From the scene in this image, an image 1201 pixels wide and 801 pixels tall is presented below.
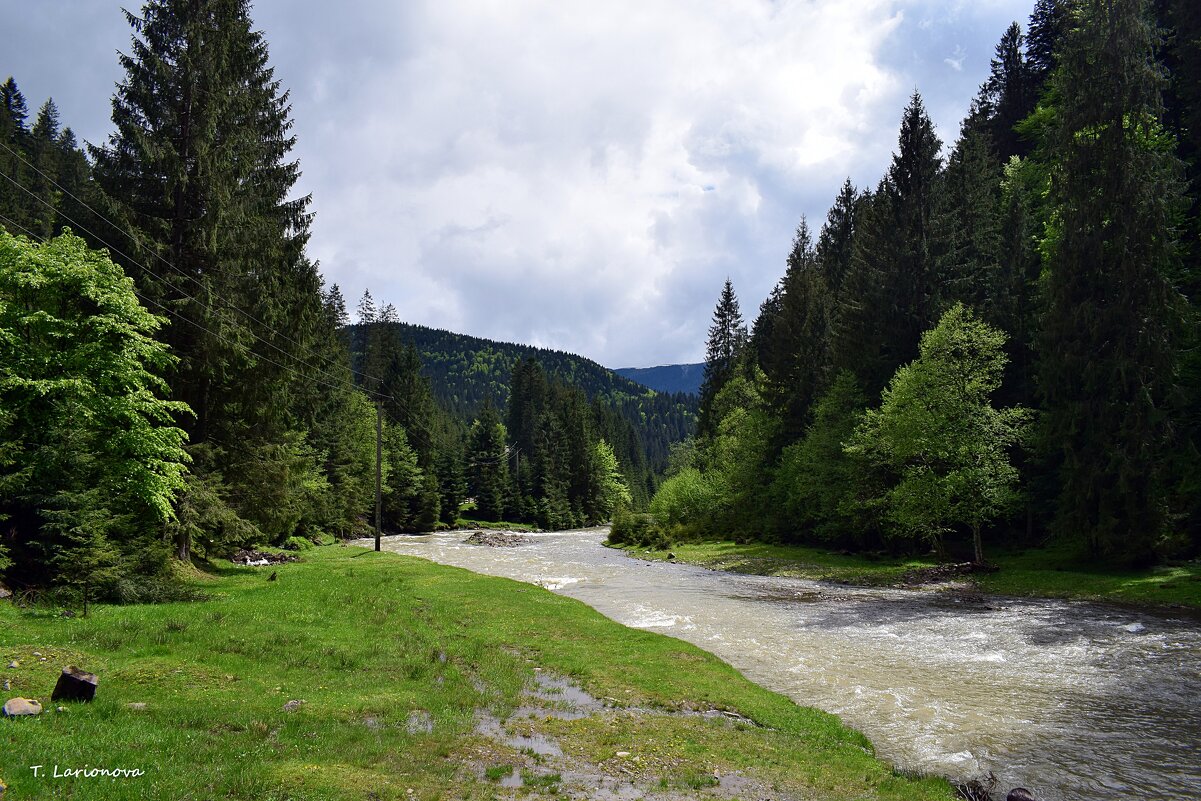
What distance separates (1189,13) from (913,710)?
153 feet

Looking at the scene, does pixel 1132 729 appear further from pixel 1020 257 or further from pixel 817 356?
pixel 817 356

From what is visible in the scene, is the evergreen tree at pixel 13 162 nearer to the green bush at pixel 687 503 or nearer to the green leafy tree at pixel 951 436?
the green leafy tree at pixel 951 436

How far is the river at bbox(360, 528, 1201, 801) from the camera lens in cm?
1123

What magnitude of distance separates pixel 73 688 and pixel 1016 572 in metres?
37.4

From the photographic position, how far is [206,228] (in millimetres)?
26734

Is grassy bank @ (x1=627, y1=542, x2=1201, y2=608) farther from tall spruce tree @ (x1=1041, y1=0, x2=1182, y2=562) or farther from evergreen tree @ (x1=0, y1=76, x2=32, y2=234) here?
evergreen tree @ (x1=0, y1=76, x2=32, y2=234)

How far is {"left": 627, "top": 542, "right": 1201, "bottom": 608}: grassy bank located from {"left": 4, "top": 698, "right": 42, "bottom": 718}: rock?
33297 mm

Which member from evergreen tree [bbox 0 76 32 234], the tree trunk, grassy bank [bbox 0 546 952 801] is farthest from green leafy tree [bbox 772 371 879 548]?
evergreen tree [bbox 0 76 32 234]

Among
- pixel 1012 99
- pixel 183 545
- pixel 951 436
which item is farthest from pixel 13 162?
pixel 1012 99

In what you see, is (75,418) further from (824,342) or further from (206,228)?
(824,342)

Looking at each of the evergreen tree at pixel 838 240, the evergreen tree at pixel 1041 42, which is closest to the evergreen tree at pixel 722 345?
the evergreen tree at pixel 838 240

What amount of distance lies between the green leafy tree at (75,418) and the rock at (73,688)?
7.97 m

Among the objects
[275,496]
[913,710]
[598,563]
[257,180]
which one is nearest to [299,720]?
[913,710]

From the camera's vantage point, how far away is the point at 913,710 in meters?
14.0
